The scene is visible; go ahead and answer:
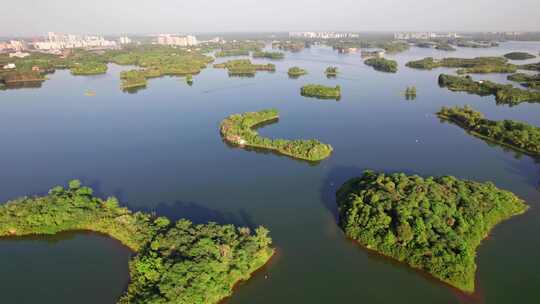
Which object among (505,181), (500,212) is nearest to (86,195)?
(500,212)

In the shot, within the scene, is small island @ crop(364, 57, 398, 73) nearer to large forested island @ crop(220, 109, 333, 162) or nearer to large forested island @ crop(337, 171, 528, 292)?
large forested island @ crop(220, 109, 333, 162)

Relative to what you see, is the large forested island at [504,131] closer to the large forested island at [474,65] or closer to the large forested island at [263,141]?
the large forested island at [263,141]

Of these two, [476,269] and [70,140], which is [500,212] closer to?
[476,269]

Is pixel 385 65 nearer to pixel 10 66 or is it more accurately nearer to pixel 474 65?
pixel 474 65

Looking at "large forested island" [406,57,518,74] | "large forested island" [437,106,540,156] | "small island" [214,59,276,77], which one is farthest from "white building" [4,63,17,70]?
"large forested island" [406,57,518,74]

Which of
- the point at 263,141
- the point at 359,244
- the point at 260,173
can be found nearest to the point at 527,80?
the point at 263,141
